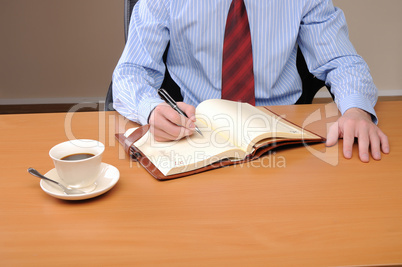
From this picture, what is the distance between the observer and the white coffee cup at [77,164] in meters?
0.75

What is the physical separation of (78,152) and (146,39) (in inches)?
25.9

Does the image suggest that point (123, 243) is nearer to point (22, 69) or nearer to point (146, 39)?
point (146, 39)

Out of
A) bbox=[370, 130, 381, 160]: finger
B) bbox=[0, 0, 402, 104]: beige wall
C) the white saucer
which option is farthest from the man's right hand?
bbox=[0, 0, 402, 104]: beige wall

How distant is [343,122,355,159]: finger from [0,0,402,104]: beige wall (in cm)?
270

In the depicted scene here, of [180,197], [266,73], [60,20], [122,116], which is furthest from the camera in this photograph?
[60,20]

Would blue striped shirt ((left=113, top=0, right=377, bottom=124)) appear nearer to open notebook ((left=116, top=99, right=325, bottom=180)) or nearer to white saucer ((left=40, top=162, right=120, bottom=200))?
open notebook ((left=116, top=99, right=325, bottom=180))

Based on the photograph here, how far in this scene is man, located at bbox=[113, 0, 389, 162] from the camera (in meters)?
1.33

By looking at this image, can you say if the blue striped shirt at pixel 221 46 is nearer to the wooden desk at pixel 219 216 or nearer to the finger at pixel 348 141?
the finger at pixel 348 141

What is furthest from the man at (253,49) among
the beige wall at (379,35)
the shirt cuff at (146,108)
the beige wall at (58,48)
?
the beige wall at (379,35)

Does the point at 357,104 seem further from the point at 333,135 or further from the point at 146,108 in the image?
the point at 146,108

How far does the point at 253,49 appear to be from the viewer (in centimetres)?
143

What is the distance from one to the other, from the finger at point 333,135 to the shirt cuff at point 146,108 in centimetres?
44

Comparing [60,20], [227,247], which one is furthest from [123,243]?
[60,20]

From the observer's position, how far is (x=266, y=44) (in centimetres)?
142
